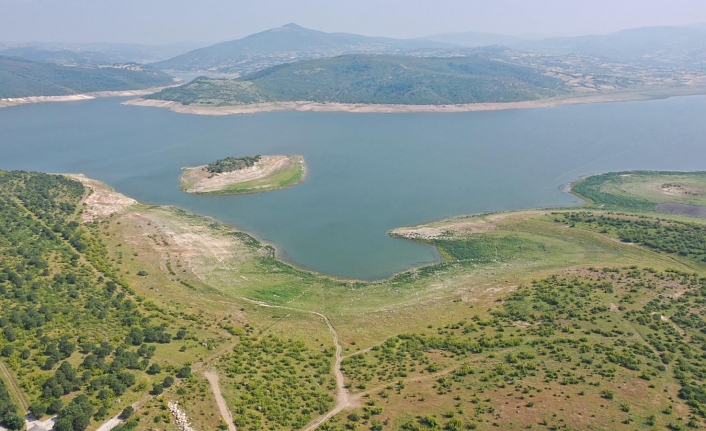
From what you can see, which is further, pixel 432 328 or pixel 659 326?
pixel 432 328

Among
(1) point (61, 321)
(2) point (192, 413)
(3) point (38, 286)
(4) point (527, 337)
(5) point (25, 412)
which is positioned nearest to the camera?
(5) point (25, 412)

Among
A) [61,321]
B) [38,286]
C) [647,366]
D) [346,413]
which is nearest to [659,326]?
[647,366]

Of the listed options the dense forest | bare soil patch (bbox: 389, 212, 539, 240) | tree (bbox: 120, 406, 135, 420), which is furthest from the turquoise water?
tree (bbox: 120, 406, 135, 420)

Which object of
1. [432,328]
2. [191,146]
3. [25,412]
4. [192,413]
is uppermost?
[191,146]

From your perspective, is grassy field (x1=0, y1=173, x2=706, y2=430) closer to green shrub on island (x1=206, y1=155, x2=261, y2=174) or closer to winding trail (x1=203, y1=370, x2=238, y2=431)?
winding trail (x1=203, y1=370, x2=238, y2=431)

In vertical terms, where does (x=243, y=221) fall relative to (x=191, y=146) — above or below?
below

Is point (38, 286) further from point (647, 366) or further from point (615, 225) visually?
point (615, 225)

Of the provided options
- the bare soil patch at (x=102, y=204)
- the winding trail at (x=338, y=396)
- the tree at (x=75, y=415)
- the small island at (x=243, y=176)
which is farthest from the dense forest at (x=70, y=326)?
the small island at (x=243, y=176)
